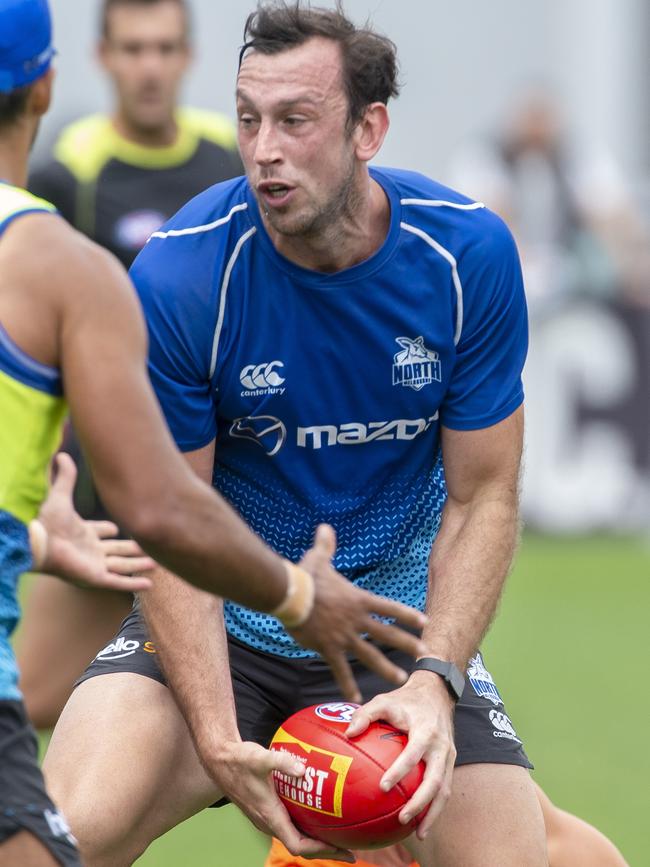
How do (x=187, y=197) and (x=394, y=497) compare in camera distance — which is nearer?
(x=394, y=497)

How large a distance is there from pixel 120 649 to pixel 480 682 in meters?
1.07

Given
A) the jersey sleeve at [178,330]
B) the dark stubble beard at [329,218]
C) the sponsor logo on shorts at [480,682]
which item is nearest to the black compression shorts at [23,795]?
the jersey sleeve at [178,330]

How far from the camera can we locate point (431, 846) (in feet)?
16.9

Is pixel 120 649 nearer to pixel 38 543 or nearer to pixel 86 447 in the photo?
pixel 38 543

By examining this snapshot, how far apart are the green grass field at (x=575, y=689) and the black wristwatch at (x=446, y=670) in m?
2.13

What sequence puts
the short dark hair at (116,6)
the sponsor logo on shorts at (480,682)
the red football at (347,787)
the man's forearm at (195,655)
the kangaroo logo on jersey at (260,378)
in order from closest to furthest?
the red football at (347,787), the man's forearm at (195,655), the kangaroo logo on jersey at (260,378), the sponsor logo on shorts at (480,682), the short dark hair at (116,6)

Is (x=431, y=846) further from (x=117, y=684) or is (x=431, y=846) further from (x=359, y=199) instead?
(x=359, y=199)

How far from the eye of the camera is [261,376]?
5.24 meters

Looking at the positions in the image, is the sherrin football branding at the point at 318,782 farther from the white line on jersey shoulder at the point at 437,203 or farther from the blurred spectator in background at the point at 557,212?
the blurred spectator in background at the point at 557,212

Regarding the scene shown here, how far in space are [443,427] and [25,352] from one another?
2010 mm

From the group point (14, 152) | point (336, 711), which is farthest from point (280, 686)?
point (14, 152)

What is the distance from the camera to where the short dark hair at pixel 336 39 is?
5242 mm

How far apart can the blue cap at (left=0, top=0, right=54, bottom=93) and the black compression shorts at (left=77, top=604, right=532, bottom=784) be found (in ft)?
6.34

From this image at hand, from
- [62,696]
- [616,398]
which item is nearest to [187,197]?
[62,696]
